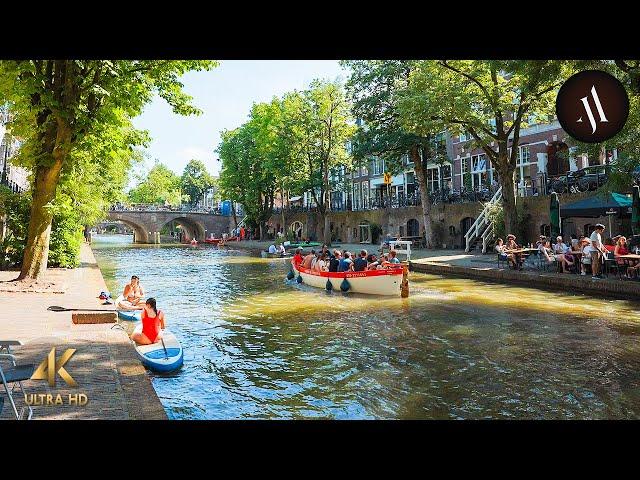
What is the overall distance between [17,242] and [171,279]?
588 centimetres

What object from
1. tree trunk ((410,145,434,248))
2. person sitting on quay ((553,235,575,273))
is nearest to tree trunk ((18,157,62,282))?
person sitting on quay ((553,235,575,273))

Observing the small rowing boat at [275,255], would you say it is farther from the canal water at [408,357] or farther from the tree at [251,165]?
the canal water at [408,357]

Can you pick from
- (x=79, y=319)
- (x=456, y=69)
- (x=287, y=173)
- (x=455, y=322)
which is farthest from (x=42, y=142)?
(x=287, y=173)

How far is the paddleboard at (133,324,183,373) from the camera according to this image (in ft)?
29.1

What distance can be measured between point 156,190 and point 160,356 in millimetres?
84283

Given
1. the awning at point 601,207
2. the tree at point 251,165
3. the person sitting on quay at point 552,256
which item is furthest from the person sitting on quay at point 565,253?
the tree at point 251,165

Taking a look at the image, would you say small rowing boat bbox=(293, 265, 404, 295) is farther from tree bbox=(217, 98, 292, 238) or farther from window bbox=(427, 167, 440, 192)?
tree bbox=(217, 98, 292, 238)

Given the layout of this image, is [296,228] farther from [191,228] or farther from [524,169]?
[524,169]

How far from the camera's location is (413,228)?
131 ft

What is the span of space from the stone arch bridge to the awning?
58304mm

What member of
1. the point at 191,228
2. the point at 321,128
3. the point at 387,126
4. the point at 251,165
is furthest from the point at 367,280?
the point at 191,228

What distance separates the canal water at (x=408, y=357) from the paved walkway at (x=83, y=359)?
2.59ft

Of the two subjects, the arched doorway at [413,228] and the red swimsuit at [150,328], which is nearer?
the red swimsuit at [150,328]

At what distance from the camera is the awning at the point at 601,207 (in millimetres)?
16781
